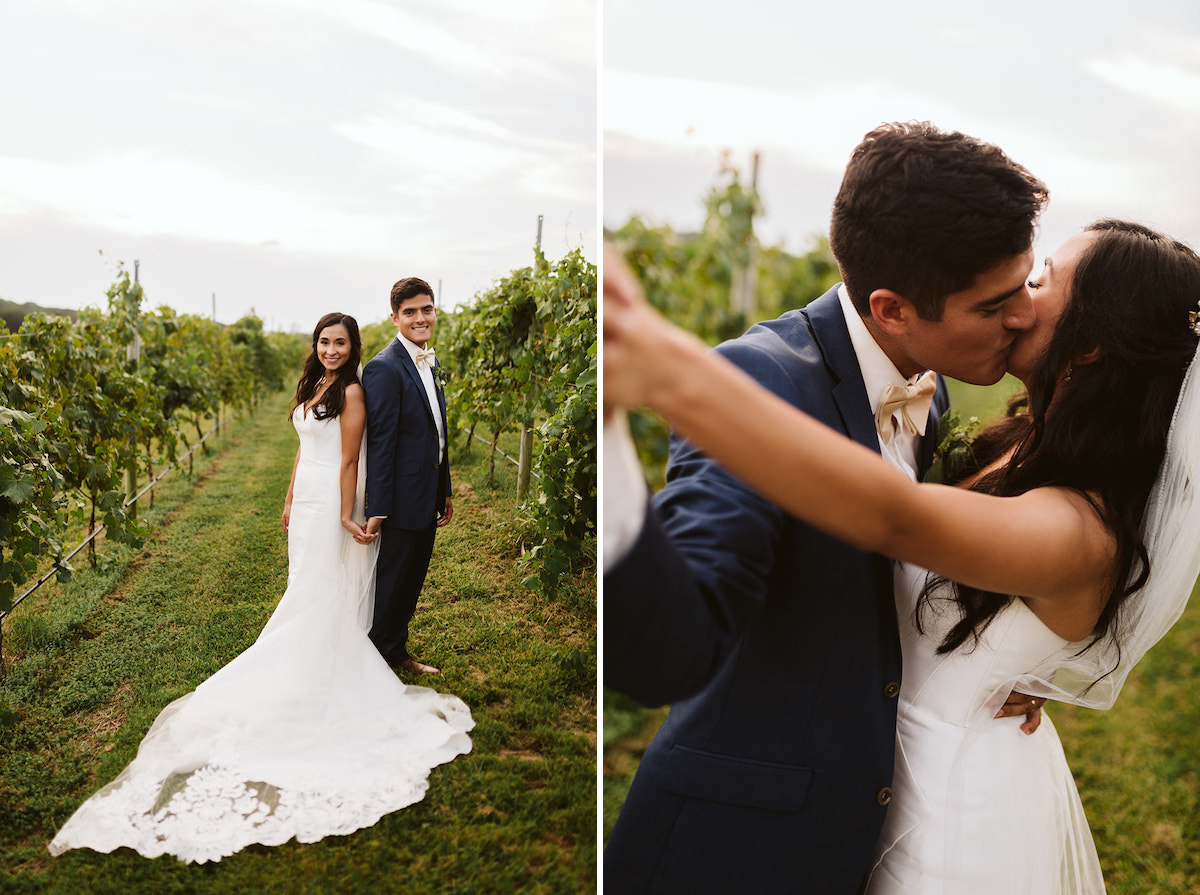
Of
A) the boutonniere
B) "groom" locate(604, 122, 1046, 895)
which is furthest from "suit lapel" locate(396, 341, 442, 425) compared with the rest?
the boutonniere

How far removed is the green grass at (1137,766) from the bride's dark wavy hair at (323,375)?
158 cm

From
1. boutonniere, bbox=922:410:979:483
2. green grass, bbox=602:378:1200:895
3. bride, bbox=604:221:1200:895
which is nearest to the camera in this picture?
bride, bbox=604:221:1200:895

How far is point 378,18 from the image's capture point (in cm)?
186

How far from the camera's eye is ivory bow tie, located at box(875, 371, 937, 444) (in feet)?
4.31

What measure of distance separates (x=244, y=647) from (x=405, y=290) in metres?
0.93

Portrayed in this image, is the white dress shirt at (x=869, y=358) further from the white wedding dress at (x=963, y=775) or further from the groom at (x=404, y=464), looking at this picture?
the groom at (x=404, y=464)

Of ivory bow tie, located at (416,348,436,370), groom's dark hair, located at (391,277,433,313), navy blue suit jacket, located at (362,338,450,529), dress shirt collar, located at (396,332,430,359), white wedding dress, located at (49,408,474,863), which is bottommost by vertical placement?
white wedding dress, located at (49,408,474,863)

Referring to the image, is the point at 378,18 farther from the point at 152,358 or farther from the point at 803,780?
the point at 803,780

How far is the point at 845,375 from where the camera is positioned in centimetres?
124

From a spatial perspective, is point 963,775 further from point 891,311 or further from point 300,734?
point 300,734

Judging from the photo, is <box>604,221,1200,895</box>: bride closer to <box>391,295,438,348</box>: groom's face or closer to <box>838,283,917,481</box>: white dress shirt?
<box>838,283,917,481</box>: white dress shirt

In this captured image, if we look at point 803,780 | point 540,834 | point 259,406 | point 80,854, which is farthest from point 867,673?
point 80,854

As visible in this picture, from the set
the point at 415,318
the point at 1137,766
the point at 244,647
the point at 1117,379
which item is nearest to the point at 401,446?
the point at 415,318

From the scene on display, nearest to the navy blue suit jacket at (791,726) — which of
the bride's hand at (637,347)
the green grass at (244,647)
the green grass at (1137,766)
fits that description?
the bride's hand at (637,347)
